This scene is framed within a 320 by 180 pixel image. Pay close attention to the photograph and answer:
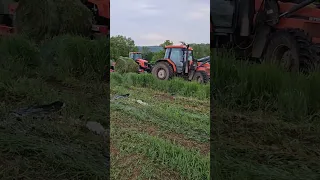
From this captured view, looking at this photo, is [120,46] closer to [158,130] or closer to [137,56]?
[137,56]

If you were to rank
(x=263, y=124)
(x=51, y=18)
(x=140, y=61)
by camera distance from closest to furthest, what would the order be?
1. (x=263, y=124)
2. (x=140, y=61)
3. (x=51, y=18)

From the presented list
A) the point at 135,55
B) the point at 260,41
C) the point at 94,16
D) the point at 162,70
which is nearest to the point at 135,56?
the point at 135,55

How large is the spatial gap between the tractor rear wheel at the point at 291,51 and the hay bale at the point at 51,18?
1128 mm

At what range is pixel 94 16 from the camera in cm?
200

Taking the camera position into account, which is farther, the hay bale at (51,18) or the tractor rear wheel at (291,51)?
the hay bale at (51,18)

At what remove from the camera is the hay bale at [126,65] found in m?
1.70

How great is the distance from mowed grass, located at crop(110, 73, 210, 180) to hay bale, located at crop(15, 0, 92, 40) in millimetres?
486

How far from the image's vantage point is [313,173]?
4.41ft

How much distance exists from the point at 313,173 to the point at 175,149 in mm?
624

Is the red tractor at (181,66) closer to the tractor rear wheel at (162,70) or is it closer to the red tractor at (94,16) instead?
the tractor rear wheel at (162,70)

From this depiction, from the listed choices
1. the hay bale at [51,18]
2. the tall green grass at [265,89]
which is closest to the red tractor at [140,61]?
the tall green grass at [265,89]

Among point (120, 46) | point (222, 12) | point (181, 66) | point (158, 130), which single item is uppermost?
point (222, 12)

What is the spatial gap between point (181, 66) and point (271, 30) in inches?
20.4

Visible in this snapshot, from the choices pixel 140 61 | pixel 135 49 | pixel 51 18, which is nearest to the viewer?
pixel 135 49
